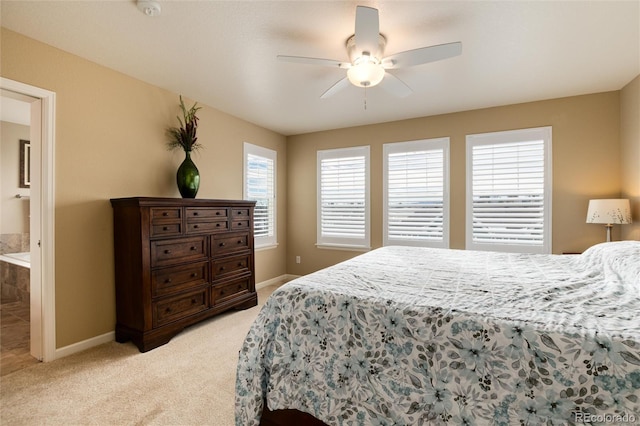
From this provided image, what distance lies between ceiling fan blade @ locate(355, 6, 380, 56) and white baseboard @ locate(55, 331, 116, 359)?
336cm

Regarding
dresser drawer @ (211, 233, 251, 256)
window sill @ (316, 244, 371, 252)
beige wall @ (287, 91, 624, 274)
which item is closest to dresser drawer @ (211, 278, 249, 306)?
dresser drawer @ (211, 233, 251, 256)

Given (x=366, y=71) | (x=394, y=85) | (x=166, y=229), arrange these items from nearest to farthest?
(x=366, y=71)
(x=394, y=85)
(x=166, y=229)

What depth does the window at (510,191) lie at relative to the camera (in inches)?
143

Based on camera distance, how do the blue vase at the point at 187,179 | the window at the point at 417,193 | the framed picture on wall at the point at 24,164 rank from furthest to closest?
the framed picture on wall at the point at 24,164 < the window at the point at 417,193 < the blue vase at the point at 187,179

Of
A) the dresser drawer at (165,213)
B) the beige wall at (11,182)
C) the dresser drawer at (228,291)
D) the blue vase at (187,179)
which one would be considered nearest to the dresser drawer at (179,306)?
the dresser drawer at (228,291)

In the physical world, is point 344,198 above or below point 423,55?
below

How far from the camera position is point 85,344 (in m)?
2.64

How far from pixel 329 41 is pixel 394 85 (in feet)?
2.25

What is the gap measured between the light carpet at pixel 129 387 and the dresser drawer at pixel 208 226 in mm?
1095

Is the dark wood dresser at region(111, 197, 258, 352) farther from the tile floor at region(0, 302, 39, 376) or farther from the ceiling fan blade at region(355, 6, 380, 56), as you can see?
the ceiling fan blade at region(355, 6, 380, 56)

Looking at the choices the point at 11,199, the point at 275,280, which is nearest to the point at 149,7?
the point at 275,280

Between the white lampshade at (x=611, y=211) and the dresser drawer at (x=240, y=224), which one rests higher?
the white lampshade at (x=611, y=211)

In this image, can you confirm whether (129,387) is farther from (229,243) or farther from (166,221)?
(229,243)
